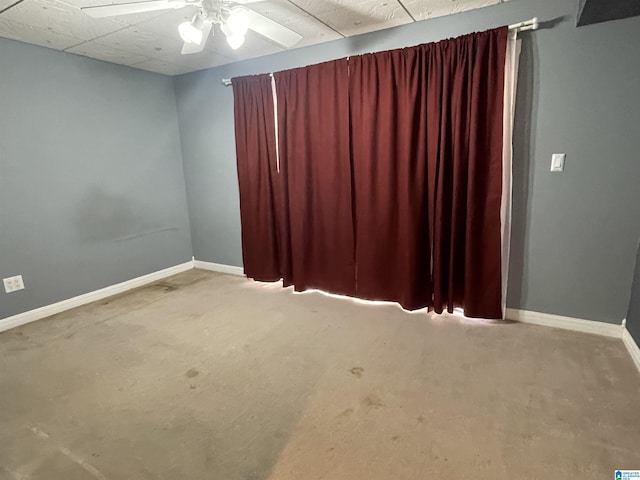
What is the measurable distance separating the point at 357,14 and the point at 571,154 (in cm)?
169

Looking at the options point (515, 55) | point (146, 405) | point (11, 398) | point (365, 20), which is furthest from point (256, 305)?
point (515, 55)

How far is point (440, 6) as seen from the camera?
7.33 feet

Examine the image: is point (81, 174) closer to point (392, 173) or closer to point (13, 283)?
point (13, 283)

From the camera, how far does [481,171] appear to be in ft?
7.75

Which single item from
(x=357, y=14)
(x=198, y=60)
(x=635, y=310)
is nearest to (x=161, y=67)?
(x=198, y=60)

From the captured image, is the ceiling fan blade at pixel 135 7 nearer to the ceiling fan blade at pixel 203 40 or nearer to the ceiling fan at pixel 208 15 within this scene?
the ceiling fan at pixel 208 15

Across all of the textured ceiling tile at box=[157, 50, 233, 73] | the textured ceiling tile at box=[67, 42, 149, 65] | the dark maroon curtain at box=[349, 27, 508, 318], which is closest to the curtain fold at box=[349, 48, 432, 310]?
the dark maroon curtain at box=[349, 27, 508, 318]

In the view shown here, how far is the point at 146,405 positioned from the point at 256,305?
4.22ft

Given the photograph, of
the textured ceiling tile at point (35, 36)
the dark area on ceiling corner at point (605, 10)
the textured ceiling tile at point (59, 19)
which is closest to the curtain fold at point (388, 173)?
the dark area on ceiling corner at point (605, 10)

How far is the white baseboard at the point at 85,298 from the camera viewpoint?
8.89 feet

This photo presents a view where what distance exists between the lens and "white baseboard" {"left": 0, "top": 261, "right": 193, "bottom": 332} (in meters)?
2.71

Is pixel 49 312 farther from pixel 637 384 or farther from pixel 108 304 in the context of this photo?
pixel 637 384

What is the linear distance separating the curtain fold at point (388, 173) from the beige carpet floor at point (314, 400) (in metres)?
0.40

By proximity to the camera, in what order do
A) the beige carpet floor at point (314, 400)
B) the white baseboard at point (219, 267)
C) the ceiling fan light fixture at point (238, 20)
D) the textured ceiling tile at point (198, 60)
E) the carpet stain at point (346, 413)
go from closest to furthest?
the beige carpet floor at point (314, 400) < the carpet stain at point (346, 413) < the ceiling fan light fixture at point (238, 20) < the textured ceiling tile at point (198, 60) < the white baseboard at point (219, 267)
